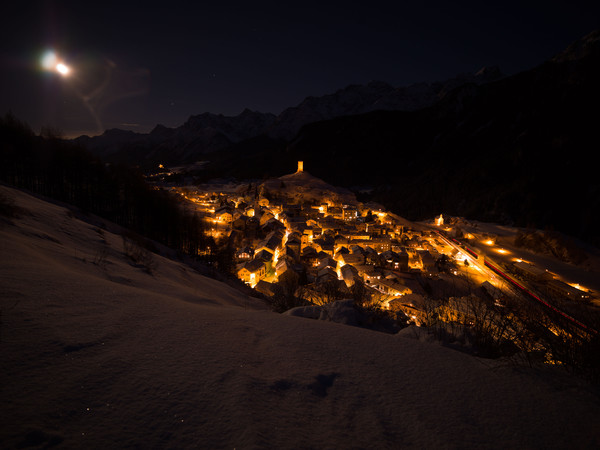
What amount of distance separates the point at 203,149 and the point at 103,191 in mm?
162944

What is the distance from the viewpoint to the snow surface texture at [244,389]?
4.81 ft

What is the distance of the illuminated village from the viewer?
1962 centimetres

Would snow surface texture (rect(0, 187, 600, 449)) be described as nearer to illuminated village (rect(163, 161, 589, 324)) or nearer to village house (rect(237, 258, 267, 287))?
illuminated village (rect(163, 161, 589, 324))

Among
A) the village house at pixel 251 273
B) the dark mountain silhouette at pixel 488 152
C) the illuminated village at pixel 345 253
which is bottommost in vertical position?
the village house at pixel 251 273

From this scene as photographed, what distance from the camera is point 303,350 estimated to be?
106 inches

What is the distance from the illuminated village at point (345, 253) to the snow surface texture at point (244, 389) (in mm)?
6042

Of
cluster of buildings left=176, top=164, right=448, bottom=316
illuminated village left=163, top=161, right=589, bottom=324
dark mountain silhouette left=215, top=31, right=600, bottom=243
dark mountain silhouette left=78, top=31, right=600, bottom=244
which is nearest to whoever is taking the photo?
illuminated village left=163, top=161, right=589, bottom=324

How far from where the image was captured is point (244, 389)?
6.18 feet

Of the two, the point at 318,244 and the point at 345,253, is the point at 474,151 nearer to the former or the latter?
the point at 318,244

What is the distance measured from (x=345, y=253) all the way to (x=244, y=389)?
26.8 meters

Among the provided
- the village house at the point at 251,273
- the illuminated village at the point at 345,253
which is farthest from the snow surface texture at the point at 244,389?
the village house at the point at 251,273

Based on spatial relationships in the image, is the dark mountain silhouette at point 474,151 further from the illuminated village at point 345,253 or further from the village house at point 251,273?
the village house at point 251,273

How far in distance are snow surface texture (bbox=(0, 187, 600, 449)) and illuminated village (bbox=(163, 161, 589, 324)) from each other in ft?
19.8

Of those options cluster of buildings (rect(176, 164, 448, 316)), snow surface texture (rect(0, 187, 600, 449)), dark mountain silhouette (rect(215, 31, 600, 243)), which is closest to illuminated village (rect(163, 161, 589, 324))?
cluster of buildings (rect(176, 164, 448, 316))
